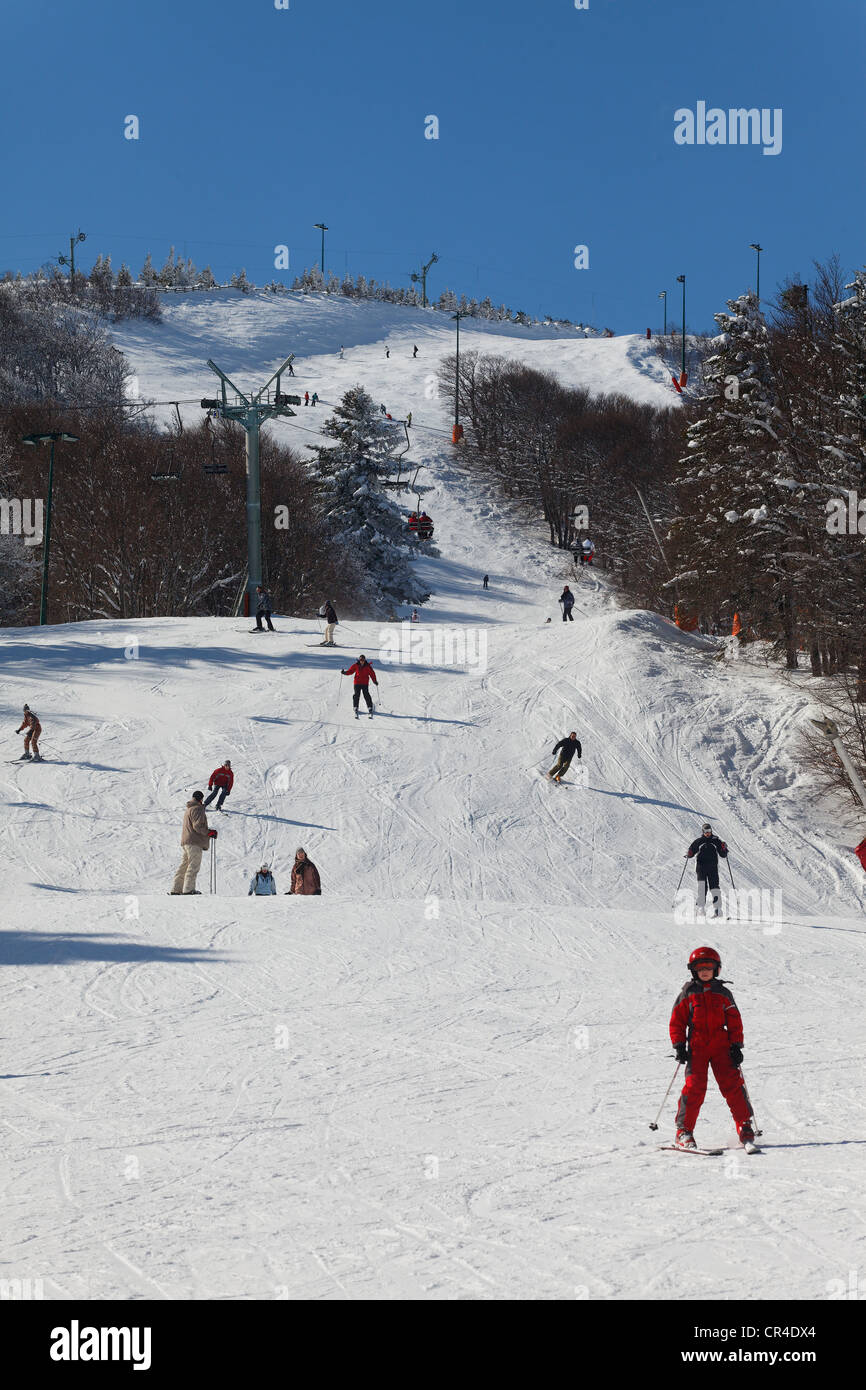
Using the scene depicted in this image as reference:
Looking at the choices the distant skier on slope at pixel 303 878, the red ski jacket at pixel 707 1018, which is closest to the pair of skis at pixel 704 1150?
the red ski jacket at pixel 707 1018

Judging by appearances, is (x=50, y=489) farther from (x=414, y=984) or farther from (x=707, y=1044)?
(x=707, y=1044)

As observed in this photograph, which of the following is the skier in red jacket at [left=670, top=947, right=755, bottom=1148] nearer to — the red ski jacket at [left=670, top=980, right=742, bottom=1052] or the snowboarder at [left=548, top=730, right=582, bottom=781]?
the red ski jacket at [left=670, top=980, right=742, bottom=1052]

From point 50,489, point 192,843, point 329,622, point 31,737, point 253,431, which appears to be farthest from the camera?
point 50,489

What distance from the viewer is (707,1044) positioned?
293 inches

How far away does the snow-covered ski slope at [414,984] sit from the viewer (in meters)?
6.07

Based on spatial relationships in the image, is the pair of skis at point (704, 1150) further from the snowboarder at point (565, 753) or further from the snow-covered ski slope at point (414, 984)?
the snowboarder at point (565, 753)

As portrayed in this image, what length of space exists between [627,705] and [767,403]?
38.2 ft

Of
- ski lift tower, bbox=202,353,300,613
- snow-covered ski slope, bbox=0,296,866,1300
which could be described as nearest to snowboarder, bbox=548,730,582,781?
snow-covered ski slope, bbox=0,296,866,1300

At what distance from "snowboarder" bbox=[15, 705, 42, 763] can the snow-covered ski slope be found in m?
0.36

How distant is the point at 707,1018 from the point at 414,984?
5.14 m

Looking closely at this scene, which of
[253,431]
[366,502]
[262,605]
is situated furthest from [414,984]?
A: [366,502]

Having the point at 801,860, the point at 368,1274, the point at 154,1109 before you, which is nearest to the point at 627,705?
the point at 801,860

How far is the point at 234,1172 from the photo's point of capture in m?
7.12
